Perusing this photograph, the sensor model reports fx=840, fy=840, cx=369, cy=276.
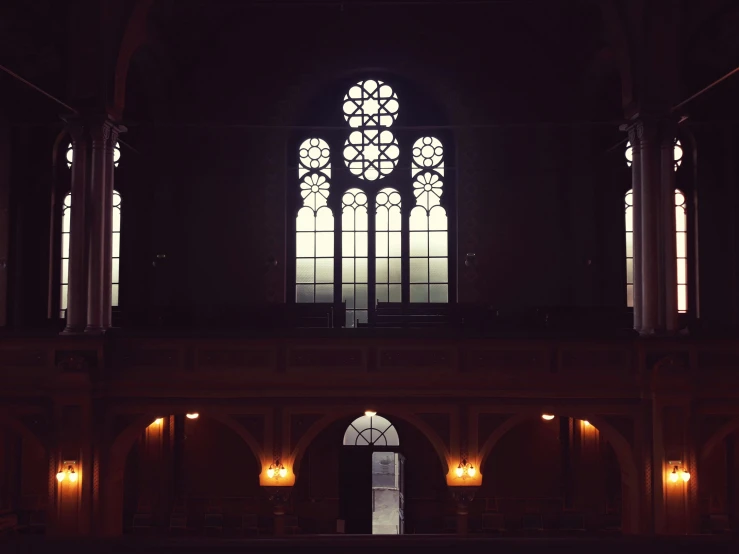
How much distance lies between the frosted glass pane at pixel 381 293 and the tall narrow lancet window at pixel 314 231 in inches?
39.5

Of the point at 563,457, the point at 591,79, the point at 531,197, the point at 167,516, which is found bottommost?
the point at 167,516

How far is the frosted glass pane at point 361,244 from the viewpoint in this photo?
18.8 m

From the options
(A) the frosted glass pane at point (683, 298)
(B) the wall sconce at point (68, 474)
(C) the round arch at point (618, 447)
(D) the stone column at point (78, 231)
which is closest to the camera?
(B) the wall sconce at point (68, 474)

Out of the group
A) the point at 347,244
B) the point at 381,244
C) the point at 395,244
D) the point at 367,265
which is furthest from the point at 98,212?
the point at 395,244

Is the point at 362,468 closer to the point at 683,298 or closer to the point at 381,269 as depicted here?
the point at 381,269

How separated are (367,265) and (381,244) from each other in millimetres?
568

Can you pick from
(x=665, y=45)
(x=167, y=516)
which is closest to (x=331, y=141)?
(x=665, y=45)

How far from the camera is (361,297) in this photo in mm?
18750

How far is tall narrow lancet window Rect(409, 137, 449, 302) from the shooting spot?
18656mm

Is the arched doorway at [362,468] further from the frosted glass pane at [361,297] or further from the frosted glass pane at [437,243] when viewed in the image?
the frosted glass pane at [437,243]

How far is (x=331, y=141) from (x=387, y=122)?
1334 millimetres

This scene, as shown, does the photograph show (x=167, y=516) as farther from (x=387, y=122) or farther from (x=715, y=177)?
(x=715, y=177)

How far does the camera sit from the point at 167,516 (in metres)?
17.3

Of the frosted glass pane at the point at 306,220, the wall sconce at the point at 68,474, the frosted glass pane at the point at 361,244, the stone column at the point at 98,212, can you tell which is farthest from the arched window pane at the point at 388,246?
the wall sconce at the point at 68,474
